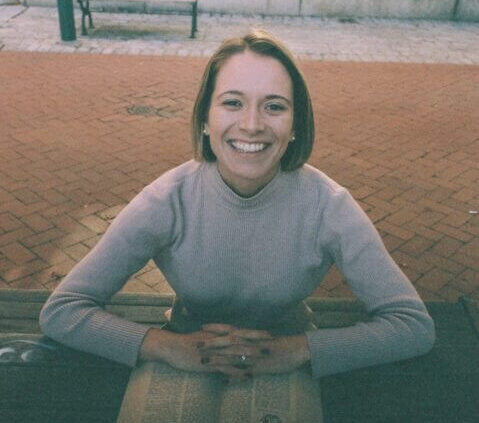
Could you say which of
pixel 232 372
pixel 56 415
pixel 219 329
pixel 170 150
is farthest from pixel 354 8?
pixel 56 415

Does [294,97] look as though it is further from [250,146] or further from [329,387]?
[329,387]

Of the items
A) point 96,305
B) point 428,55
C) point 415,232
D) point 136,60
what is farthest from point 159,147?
point 428,55

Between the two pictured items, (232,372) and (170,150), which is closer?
(232,372)

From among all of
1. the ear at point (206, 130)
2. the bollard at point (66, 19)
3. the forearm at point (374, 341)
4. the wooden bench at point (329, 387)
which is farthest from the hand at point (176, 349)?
the bollard at point (66, 19)

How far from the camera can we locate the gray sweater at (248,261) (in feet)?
5.78

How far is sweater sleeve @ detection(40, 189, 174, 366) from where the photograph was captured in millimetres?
1745

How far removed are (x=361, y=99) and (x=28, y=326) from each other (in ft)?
18.6

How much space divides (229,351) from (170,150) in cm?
396

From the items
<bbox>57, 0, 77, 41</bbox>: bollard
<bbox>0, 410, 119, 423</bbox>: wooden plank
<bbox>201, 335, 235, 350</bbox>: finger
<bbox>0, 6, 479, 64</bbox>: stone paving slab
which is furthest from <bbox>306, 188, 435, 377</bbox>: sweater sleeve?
<bbox>57, 0, 77, 41</bbox>: bollard

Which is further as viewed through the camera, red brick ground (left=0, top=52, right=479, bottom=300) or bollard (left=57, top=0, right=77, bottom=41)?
bollard (left=57, top=0, right=77, bottom=41)

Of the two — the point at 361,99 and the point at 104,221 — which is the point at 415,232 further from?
the point at 361,99

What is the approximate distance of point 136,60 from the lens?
320 inches

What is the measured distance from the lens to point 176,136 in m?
5.73

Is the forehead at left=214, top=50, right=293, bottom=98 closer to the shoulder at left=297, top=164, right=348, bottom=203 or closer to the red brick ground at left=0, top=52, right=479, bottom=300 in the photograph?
the shoulder at left=297, top=164, right=348, bottom=203
